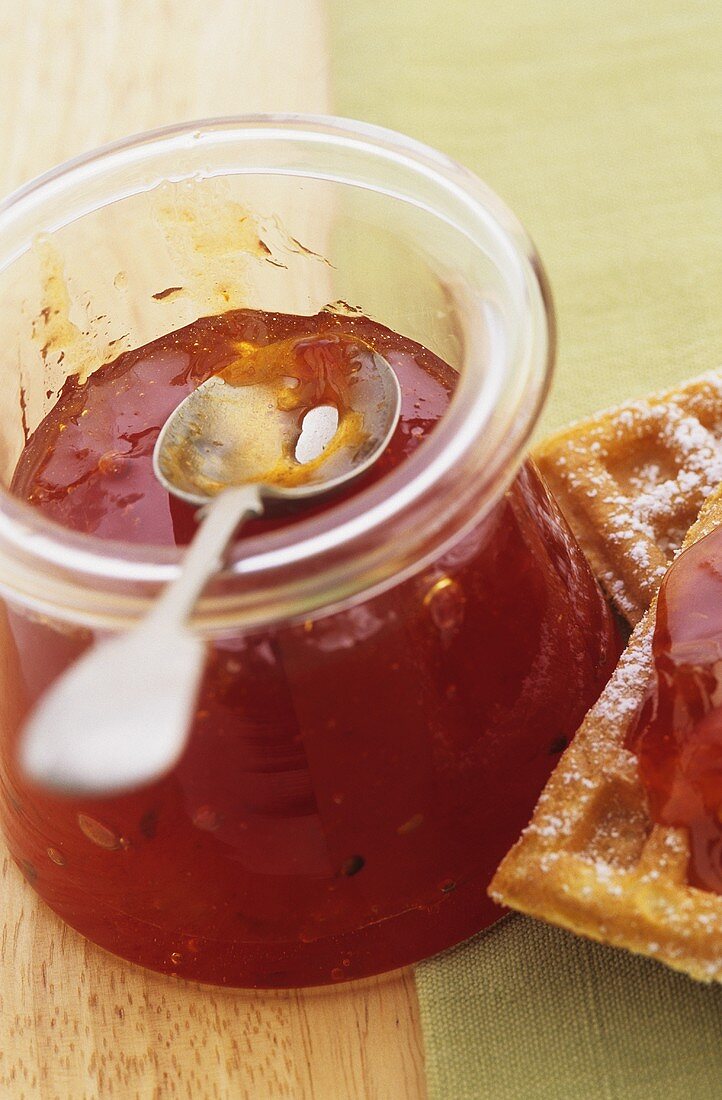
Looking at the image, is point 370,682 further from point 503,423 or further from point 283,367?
point 283,367

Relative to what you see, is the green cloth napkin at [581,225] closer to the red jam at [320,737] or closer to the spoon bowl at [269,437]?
the red jam at [320,737]

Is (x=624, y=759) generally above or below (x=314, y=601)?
below

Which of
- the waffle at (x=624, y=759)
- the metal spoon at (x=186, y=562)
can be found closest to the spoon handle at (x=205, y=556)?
the metal spoon at (x=186, y=562)

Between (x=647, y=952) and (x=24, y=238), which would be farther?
(x=24, y=238)

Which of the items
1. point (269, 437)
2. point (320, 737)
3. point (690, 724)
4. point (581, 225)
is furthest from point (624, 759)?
point (581, 225)

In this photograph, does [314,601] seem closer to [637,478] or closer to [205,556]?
[205,556]

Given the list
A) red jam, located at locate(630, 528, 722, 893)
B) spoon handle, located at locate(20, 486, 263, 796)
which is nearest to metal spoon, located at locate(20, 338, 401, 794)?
spoon handle, located at locate(20, 486, 263, 796)

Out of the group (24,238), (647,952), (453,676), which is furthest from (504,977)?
(24,238)
